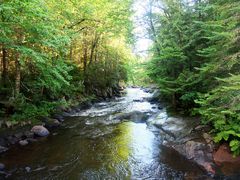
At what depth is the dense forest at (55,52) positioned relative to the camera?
407 inches

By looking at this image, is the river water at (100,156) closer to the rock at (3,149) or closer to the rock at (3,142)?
the rock at (3,149)

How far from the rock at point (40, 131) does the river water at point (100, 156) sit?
0.36 meters

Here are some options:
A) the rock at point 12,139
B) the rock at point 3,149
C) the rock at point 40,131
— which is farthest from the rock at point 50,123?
the rock at point 3,149

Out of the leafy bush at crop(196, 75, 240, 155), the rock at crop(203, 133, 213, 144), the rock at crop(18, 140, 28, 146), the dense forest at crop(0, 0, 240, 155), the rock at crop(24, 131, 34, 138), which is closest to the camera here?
the leafy bush at crop(196, 75, 240, 155)

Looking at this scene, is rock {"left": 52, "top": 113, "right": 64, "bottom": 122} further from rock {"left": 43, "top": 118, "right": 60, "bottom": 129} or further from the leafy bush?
the leafy bush

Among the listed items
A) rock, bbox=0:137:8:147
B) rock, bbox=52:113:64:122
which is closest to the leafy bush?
rock, bbox=0:137:8:147

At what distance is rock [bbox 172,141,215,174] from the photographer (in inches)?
339

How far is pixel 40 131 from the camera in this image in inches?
490

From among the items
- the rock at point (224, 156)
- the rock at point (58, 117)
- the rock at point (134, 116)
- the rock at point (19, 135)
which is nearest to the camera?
the rock at point (224, 156)

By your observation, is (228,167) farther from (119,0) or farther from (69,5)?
(119,0)

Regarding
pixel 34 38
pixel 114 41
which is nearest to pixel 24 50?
pixel 34 38

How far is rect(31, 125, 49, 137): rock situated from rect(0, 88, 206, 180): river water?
14.1 inches

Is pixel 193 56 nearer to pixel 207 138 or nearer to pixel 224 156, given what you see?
pixel 207 138

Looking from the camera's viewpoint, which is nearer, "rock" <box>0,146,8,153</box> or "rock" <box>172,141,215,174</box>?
"rock" <box>172,141,215,174</box>
